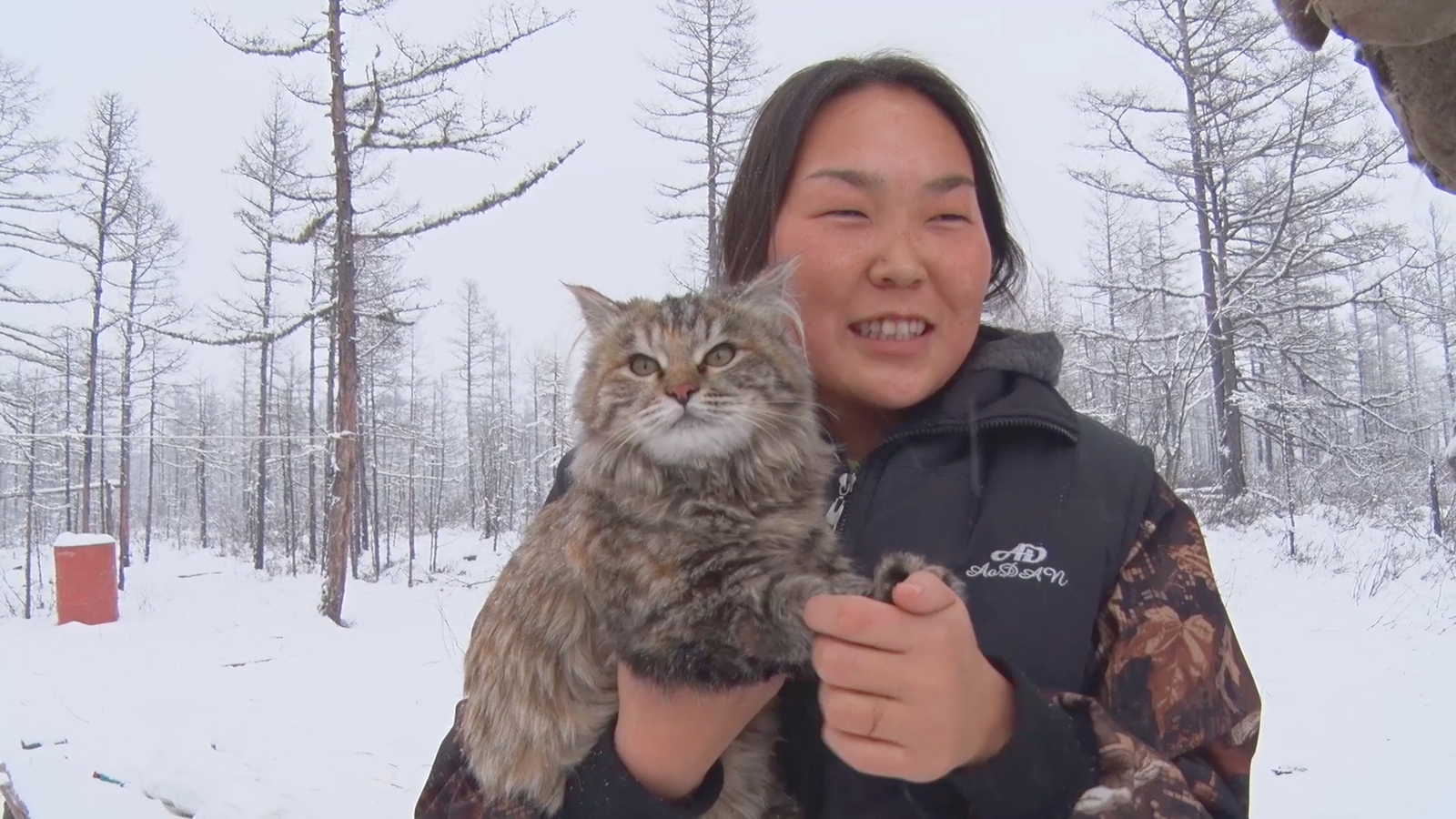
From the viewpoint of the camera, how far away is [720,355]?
2.70m

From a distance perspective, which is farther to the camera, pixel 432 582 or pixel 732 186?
pixel 432 582

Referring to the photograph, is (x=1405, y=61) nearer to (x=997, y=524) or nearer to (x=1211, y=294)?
(x=997, y=524)

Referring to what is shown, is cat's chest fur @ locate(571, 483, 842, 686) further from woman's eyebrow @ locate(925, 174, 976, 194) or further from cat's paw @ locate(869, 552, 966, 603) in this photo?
woman's eyebrow @ locate(925, 174, 976, 194)

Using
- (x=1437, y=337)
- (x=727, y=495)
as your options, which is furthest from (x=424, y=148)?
(x=1437, y=337)

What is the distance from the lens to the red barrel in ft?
52.7

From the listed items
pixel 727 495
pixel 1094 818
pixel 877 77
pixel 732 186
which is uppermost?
pixel 877 77

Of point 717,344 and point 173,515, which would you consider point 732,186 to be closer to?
point 717,344

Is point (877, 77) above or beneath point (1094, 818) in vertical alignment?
above

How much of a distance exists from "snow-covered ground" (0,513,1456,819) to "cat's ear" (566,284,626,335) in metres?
5.74

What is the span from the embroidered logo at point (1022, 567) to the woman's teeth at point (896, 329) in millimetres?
715

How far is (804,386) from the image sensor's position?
2605mm

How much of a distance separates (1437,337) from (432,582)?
41523 mm

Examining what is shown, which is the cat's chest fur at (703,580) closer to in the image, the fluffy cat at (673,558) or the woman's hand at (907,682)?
the fluffy cat at (673,558)

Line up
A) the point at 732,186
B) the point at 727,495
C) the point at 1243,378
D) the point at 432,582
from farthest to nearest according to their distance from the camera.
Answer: the point at 432,582 → the point at 1243,378 → the point at 732,186 → the point at 727,495
